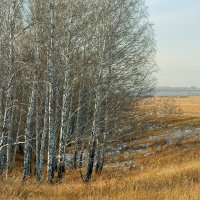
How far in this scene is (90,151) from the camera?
A: 46.6ft

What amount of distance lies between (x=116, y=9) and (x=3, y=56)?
17.2 ft

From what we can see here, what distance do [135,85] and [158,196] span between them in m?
9.67

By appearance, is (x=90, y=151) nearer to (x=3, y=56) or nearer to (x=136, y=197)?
(x=3, y=56)

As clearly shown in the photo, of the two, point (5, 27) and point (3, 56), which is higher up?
point (5, 27)

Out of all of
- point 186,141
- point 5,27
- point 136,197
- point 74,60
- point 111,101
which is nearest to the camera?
point 136,197

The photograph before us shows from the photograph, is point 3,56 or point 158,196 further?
point 3,56

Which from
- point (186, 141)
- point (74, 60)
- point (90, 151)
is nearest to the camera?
point (74, 60)

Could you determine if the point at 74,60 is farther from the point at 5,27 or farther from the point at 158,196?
the point at 158,196

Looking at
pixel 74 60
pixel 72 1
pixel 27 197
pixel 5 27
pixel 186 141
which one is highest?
pixel 72 1

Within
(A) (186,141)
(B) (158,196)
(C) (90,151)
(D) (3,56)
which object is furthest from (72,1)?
(A) (186,141)

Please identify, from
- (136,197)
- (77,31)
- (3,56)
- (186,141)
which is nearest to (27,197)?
(136,197)

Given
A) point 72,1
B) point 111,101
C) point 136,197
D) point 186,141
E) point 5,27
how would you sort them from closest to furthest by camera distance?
point 136,197, point 5,27, point 72,1, point 111,101, point 186,141

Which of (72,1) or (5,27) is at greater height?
(72,1)

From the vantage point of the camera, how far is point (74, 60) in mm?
13328
